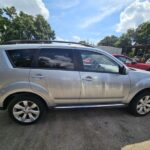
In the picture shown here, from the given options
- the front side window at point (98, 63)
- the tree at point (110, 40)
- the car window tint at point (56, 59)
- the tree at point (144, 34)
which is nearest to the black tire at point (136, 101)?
the front side window at point (98, 63)

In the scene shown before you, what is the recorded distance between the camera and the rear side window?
3.26 m

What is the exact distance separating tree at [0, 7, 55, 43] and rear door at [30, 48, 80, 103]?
78.1 ft

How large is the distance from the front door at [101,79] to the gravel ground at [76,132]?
60cm

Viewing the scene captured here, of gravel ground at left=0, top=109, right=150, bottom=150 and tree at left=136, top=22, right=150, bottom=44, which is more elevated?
tree at left=136, top=22, right=150, bottom=44

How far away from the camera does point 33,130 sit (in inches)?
130

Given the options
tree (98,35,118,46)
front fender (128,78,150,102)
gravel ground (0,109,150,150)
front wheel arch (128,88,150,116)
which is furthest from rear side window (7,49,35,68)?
tree (98,35,118,46)

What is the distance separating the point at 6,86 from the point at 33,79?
55 centimetres

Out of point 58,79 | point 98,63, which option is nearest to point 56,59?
point 58,79

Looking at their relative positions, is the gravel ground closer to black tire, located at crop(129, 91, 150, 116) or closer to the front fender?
black tire, located at crop(129, 91, 150, 116)

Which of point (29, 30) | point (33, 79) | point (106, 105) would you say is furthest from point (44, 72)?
point (29, 30)

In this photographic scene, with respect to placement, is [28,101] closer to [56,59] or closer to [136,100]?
[56,59]

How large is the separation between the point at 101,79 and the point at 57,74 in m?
1.00

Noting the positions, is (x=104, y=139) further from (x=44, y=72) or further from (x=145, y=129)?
(x=44, y=72)

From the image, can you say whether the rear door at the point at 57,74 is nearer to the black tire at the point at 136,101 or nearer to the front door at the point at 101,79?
the front door at the point at 101,79
